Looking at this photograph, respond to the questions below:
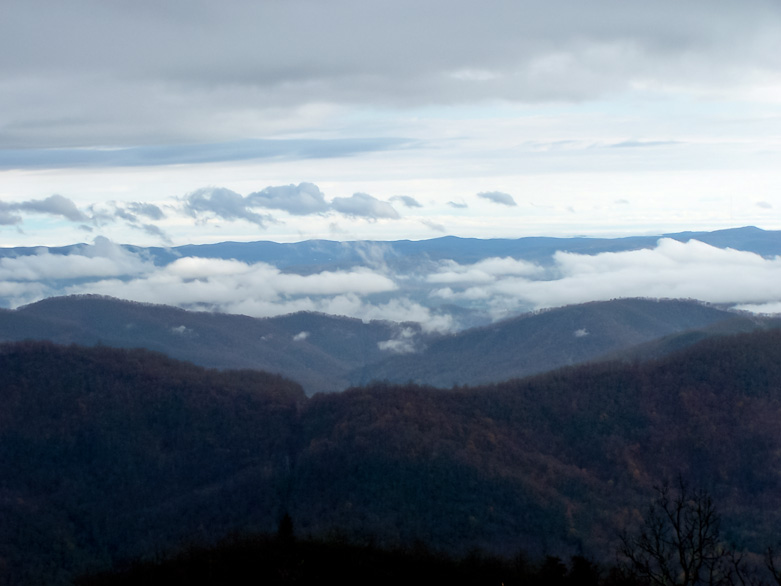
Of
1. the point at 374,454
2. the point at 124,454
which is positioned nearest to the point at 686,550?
the point at 374,454

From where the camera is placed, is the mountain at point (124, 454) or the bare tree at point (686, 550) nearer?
the bare tree at point (686, 550)

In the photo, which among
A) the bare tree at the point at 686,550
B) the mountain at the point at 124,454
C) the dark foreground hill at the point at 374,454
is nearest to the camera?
the bare tree at the point at 686,550

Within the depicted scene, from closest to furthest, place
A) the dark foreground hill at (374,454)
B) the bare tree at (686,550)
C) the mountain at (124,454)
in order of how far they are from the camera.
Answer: the bare tree at (686,550) → the dark foreground hill at (374,454) → the mountain at (124,454)

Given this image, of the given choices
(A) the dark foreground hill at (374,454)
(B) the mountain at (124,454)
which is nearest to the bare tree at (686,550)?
(A) the dark foreground hill at (374,454)

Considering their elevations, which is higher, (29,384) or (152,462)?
(29,384)

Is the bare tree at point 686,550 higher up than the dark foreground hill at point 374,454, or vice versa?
the bare tree at point 686,550

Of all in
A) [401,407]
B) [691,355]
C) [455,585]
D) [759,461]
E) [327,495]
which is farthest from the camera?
[691,355]

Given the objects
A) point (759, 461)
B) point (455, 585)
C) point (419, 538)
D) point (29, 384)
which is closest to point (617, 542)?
point (419, 538)

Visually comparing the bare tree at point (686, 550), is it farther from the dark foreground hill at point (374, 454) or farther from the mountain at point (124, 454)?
the mountain at point (124, 454)

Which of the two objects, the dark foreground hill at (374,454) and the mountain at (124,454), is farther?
the mountain at (124,454)

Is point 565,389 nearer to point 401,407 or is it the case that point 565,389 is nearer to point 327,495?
point 401,407
